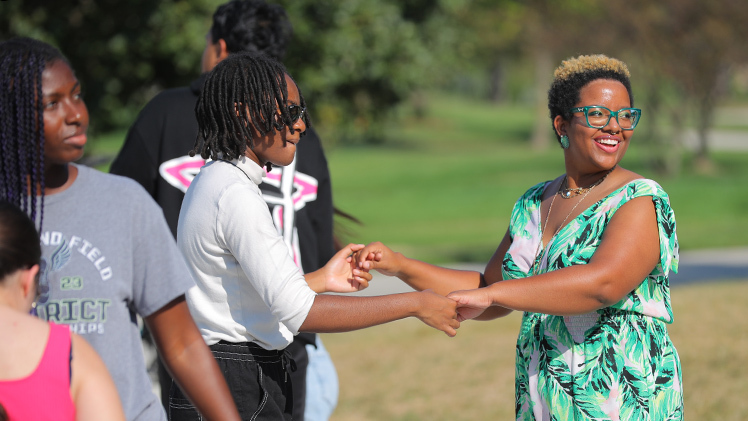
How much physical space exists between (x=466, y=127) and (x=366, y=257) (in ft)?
170

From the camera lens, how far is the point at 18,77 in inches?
89.9

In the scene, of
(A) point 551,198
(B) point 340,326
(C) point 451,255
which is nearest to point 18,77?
(B) point 340,326

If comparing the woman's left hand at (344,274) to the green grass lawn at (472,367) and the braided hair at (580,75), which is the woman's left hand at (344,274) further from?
the green grass lawn at (472,367)

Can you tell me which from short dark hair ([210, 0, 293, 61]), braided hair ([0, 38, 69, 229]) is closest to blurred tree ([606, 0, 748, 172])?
short dark hair ([210, 0, 293, 61])

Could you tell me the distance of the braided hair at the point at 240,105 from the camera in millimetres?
2680

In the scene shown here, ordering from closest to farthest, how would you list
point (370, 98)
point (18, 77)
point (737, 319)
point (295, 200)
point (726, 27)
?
1. point (18, 77)
2. point (295, 200)
3. point (737, 319)
4. point (370, 98)
5. point (726, 27)

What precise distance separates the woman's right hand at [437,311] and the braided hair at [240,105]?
0.70 metres

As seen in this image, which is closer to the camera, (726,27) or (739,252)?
(739,252)

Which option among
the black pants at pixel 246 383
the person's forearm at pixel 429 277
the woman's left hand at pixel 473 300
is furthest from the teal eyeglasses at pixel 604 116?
the black pants at pixel 246 383

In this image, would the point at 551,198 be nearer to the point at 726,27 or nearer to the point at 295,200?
the point at 295,200

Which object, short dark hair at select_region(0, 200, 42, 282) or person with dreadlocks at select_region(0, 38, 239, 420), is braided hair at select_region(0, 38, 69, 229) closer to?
person with dreadlocks at select_region(0, 38, 239, 420)

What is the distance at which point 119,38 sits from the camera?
9320 millimetres

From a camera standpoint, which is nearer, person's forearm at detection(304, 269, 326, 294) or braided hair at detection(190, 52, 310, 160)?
braided hair at detection(190, 52, 310, 160)

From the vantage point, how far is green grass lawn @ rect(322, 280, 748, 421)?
6359mm
